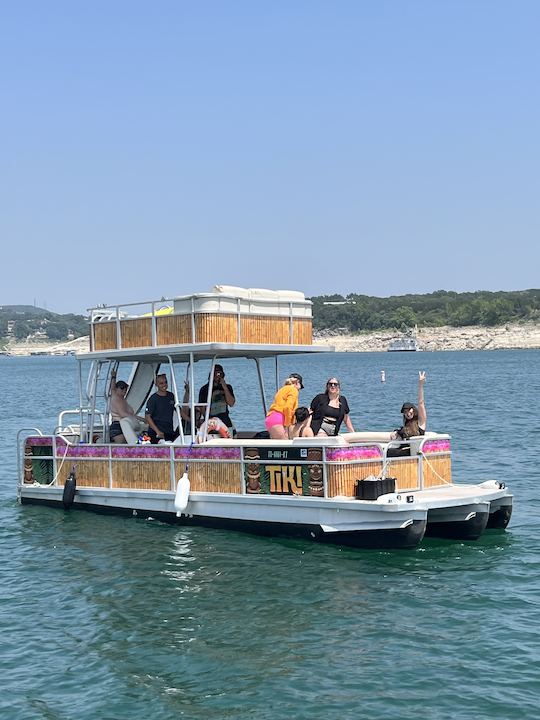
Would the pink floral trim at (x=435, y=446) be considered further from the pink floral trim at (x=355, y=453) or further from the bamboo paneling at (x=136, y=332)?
the bamboo paneling at (x=136, y=332)

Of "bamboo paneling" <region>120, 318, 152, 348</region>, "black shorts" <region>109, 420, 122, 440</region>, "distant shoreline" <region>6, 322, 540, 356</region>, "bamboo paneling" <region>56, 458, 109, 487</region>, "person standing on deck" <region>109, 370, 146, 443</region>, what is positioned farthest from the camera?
"distant shoreline" <region>6, 322, 540, 356</region>

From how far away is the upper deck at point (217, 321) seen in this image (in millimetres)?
15500

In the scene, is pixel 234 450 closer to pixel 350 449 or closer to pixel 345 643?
pixel 350 449

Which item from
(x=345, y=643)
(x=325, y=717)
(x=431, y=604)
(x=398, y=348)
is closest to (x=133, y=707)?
(x=325, y=717)

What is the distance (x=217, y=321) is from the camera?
15.5 meters

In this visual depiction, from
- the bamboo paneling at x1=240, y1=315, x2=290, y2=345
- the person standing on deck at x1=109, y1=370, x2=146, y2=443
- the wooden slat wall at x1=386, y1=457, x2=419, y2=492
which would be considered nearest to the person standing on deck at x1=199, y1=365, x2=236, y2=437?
the bamboo paneling at x1=240, y1=315, x2=290, y2=345

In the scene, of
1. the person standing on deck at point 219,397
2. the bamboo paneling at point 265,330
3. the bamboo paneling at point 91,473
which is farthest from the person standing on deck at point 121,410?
the bamboo paneling at point 265,330

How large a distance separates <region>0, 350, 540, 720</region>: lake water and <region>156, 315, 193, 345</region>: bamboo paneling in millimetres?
2874

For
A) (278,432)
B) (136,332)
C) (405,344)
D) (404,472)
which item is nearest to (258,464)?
(278,432)

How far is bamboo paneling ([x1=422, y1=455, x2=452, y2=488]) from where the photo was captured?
15.2 m

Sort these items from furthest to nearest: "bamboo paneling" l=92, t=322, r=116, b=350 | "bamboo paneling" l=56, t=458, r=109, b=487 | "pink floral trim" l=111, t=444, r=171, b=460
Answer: "bamboo paneling" l=56, t=458, r=109, b=487 < "bamboo paneling" l=92, t=322, r=116, b=350 < "pink floral trim" l=111, t=444, r=171, b=460

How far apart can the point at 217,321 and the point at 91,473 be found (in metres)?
3.94

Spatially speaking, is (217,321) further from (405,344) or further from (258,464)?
(405,344)

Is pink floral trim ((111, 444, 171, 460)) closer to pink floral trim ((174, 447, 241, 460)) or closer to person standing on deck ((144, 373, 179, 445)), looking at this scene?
pink floral trim ((174, 447, 241, 460))
